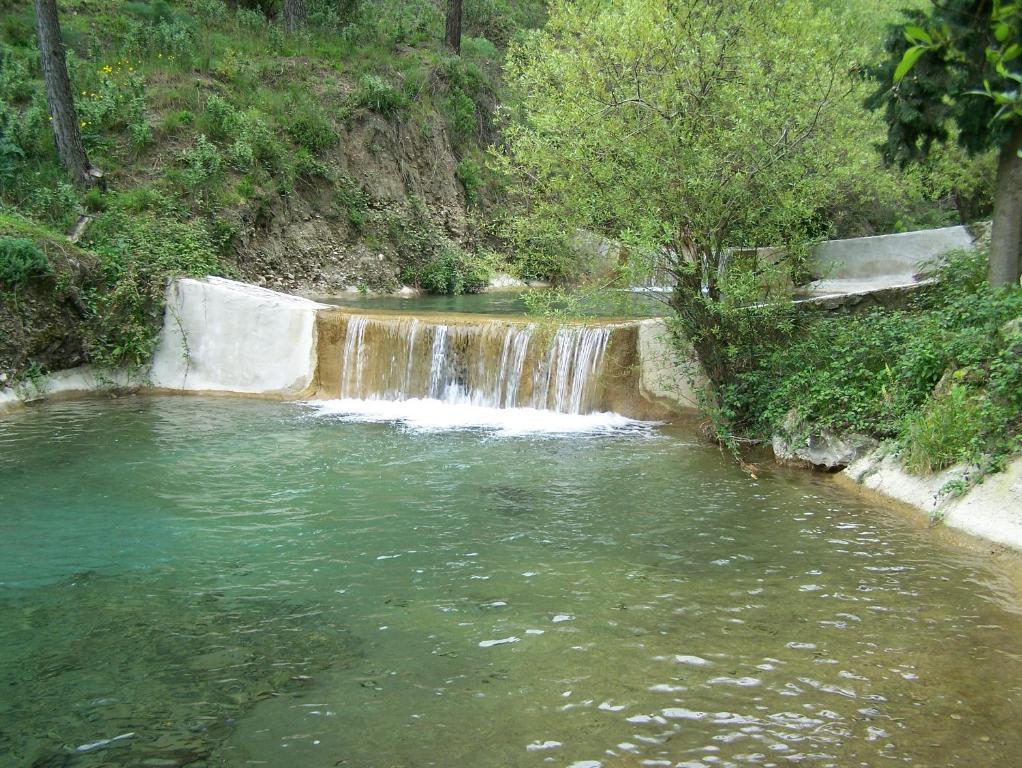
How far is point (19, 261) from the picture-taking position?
12.5 m

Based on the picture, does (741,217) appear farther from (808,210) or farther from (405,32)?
(405,32)

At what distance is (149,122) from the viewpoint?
19.2 metres

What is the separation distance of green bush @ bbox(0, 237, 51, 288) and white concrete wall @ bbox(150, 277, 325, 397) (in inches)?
87.0

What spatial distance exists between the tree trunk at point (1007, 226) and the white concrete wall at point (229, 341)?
985cm

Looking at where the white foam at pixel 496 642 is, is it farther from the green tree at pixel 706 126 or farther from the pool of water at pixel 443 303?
the pool of water at pixel 443 303

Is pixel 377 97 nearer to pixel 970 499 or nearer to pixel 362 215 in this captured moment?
pixel 362 215

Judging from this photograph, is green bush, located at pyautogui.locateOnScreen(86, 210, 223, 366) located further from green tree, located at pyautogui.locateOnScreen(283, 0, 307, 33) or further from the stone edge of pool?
green tree, located at pyautogui.locateOnScreen(283, 0, 307, 33)

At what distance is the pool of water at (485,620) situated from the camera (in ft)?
13.9

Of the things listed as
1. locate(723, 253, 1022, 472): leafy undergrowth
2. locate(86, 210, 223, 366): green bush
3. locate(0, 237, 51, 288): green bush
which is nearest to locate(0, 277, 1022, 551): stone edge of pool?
locate(86, 210, 223, 366): green bush

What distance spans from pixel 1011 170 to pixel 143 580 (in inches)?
352

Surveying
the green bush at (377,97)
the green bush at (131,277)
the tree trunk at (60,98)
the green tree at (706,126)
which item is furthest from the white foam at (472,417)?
the green bush at (377,97)

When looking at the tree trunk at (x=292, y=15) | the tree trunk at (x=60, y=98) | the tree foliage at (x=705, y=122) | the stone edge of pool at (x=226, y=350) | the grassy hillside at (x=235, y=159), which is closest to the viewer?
the tree foliage at (x=705, y=122)

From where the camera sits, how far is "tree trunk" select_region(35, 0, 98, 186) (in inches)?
602

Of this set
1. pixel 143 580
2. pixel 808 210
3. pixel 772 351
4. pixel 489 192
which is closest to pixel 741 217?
pixel 808 210
